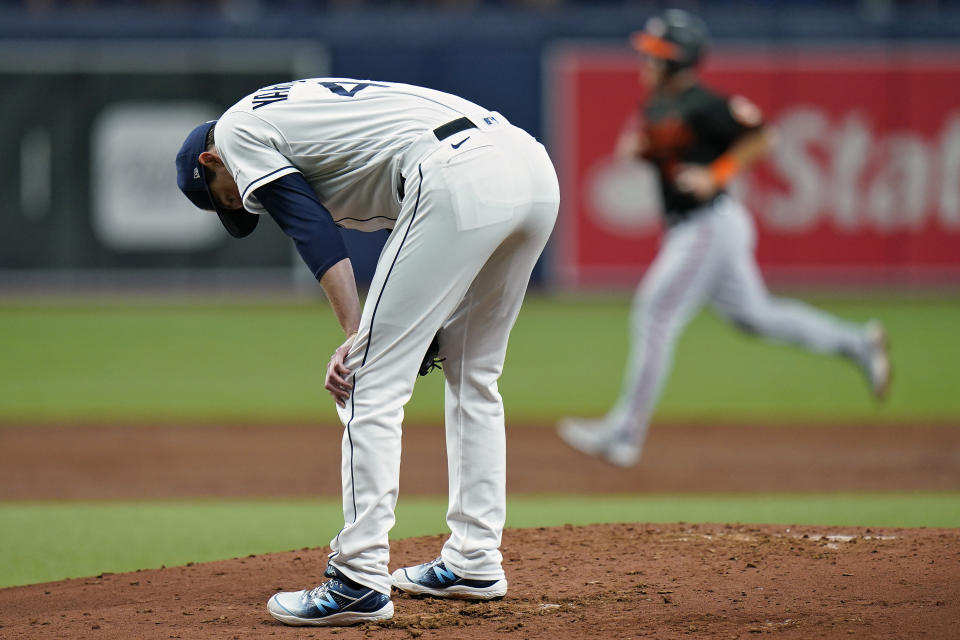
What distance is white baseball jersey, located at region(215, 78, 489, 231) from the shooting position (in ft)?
11.2

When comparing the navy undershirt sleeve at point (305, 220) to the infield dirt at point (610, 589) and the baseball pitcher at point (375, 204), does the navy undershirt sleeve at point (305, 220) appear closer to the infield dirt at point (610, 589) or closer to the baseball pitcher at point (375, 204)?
the baseball pitcher at point (375, 204)

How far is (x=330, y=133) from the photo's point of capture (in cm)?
345

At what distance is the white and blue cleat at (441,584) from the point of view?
3.81 metres

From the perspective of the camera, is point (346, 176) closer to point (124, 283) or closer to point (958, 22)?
point (124, 283)

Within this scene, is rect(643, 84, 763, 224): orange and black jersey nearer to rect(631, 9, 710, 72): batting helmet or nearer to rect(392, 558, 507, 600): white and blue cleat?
rect(631, 9, 710, 72): batting helmet

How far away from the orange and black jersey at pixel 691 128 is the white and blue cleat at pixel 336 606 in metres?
4.35

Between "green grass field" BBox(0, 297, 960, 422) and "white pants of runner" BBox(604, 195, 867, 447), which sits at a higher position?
"white pants of runner" BBox(604, 195, 867, 447)

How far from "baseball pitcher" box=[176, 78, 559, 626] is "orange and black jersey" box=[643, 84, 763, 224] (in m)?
4.05

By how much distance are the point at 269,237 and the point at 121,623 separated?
12.5m

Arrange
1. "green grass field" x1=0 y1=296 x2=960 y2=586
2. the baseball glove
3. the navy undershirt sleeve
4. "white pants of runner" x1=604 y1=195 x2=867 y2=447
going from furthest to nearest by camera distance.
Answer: "white pants of runner" x1=604 y1=195 x2=867 y2=447 < "green grass field" x1=0 y1=296 x2=960 y2=586 < the baseball glove < the navy undershirt sleeve

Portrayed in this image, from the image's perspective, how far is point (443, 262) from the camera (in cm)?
344

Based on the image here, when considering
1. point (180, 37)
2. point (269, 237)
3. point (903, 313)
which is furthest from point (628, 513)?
point (180, 37)

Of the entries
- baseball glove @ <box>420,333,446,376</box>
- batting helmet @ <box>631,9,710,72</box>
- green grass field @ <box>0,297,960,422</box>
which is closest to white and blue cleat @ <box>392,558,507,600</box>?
baseball glove @ <box>420,333,446,376</box>

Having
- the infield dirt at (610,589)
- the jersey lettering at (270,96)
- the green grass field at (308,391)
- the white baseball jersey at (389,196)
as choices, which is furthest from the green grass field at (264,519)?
the jersey lettering at (270,96)
